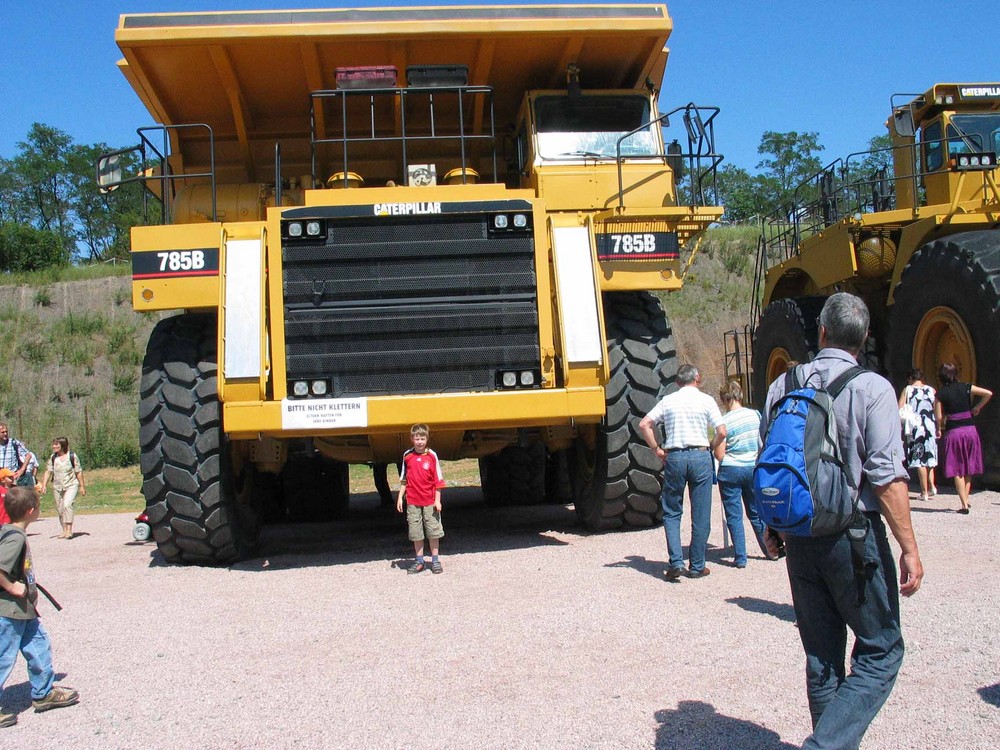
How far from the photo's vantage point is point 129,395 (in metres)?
34.5

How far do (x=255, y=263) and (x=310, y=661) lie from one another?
326cm

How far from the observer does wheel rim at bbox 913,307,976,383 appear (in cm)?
1042

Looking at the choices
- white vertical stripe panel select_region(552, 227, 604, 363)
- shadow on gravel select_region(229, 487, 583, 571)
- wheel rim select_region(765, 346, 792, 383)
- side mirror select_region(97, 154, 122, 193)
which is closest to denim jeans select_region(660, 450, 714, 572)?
white vertical stripe panel select_region(552, 227, 604, 363)

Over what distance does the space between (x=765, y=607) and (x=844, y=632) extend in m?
2.51

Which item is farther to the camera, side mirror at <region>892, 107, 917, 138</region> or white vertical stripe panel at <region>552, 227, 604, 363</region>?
side mirror at <region>892, 107, 917, 138</region>

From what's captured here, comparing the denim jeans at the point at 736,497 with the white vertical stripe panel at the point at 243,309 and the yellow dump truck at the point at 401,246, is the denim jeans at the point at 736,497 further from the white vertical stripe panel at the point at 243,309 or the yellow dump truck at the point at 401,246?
the white vertical stripe panel at the point at 243,309

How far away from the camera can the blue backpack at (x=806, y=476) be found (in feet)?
10.8

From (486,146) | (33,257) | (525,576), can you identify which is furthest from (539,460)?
(33,257)

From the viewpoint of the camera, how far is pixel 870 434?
338cm

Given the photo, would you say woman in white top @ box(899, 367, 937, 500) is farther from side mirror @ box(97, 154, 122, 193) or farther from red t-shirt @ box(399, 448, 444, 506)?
side mirror @ box(97, 154, 122, 193)

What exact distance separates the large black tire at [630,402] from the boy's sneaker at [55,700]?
4.43 metres

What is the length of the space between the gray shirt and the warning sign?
4318 mm

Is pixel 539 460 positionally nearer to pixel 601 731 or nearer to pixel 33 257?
pixel 601 731

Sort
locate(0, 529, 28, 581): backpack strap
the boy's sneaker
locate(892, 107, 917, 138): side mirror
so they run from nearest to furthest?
the boy's sneaker, locate(0, 529, 28, 581): backpack strap, locate(892, 107, 917, 138): side mirror
